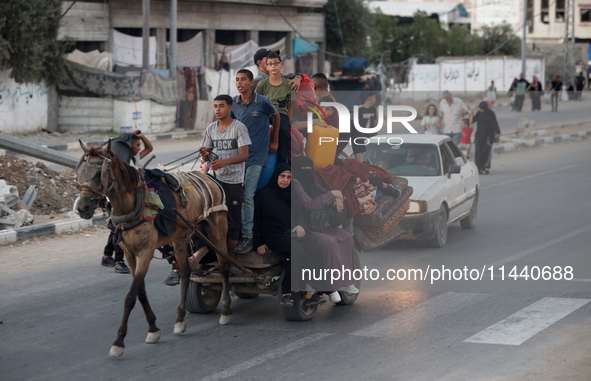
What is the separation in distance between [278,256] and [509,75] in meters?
50.4

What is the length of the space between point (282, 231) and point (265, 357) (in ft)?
5.02

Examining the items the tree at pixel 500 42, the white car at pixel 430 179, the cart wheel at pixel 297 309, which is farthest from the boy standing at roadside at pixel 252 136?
the tree at pixel 500 42

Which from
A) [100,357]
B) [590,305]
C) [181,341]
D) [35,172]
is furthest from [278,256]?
[35,172]

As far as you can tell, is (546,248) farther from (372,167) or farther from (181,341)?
(181,341)

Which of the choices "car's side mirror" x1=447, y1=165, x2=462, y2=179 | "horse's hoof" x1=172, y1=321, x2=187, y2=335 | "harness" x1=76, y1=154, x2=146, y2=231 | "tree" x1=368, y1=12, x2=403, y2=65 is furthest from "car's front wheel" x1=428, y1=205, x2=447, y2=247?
"tree" x1=368, y1=12, x2=403, y2=65

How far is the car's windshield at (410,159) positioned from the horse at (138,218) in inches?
197

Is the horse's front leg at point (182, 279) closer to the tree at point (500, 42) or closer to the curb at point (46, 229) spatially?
the curb at point (46, 229)

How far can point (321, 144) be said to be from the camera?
860 centimetres

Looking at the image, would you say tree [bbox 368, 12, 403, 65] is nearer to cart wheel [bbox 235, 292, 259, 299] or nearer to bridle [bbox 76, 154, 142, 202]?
cart wheel [bbox 235, 292, 259, 299]

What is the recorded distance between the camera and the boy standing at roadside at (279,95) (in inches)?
331

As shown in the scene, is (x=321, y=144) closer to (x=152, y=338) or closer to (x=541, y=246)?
(x=152, y=338)

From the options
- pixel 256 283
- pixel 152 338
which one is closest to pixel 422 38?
pixel 256 283

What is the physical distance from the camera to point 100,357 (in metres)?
7.01

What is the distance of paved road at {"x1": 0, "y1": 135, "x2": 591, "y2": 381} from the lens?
6621 mm
